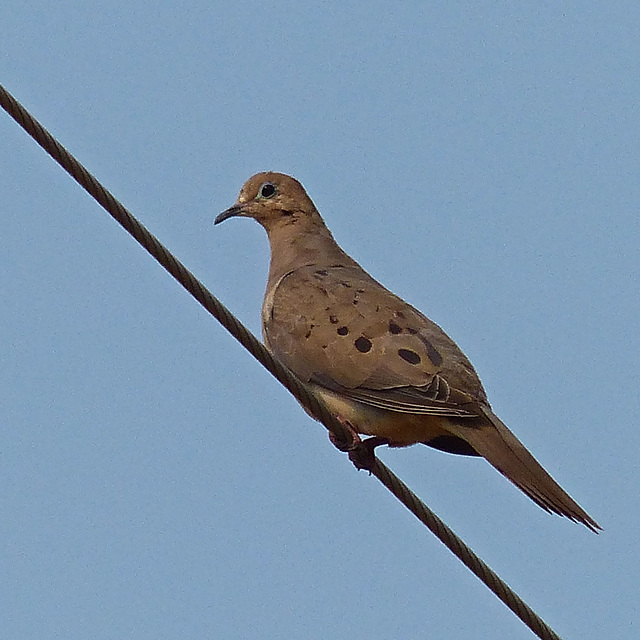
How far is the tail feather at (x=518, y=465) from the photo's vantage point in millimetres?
5297

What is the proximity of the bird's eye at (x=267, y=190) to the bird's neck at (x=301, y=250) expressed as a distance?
0.20 m

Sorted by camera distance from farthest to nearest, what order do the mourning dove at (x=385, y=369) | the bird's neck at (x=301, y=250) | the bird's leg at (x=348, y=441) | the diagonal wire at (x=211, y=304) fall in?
the bird's neck at (x=301, y=250), the bird's leg at (x=348, y=441), the mourning dove at (x=385, y=369), the diagonal wire at (x=211, y=304)

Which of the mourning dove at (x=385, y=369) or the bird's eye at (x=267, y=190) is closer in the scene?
the mourning dove at (x=385, y=369)

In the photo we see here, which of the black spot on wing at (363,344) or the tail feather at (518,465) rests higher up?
the black spot on wing at (363,344)

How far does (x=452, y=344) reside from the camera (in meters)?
6.38

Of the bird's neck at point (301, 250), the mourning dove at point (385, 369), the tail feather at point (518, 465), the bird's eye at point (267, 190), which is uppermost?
the bird's eye at point (267, 190)

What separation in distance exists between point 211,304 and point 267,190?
3.49 metres

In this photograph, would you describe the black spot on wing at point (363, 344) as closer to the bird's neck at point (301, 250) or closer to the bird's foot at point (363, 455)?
the bird's foot at point (363, 455)

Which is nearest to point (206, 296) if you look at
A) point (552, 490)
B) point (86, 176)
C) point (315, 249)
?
point (86, 176)

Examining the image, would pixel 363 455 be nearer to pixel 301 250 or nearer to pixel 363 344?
pixel 363 344

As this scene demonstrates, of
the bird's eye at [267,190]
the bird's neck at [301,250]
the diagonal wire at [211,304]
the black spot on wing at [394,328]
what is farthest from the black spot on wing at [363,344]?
the bird's eye at [267,190]

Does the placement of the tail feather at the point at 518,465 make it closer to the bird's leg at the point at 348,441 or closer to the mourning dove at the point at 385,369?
the mourning dove at the point at 385,369

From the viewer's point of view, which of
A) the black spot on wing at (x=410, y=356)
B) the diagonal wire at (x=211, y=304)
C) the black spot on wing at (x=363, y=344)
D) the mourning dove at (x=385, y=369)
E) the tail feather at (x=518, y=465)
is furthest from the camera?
the black spot on wing at (x=363, y=344)

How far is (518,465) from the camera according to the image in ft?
18.2
